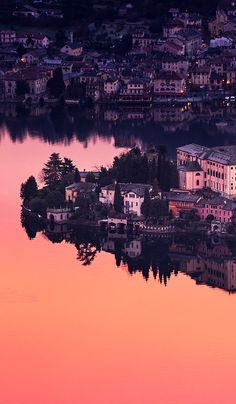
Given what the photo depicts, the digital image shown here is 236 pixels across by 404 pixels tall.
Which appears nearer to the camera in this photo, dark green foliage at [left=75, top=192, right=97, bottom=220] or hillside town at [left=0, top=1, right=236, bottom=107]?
dark green foliage at [left=75, top=192, right=97, bottom=220]

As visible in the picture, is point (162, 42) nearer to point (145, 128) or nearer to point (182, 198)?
point (145, 128)

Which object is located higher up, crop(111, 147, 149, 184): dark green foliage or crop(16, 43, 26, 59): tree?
crop(111, 147, 149, 184): dark green foliage

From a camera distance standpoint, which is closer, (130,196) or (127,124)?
(130,196)

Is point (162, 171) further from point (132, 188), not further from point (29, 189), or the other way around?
point (29, 189)

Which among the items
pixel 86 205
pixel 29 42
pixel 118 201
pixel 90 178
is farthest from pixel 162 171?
pixel 29 42

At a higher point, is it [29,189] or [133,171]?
[133,171]

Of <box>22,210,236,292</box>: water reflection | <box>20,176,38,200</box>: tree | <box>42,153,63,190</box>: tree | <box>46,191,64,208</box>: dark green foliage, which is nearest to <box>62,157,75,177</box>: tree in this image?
<box>42,153,63,190</box>: tree

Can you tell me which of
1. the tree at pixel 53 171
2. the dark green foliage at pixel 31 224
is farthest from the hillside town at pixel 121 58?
the dark green foliage at pixel 31 224

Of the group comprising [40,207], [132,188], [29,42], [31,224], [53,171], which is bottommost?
[29,42]

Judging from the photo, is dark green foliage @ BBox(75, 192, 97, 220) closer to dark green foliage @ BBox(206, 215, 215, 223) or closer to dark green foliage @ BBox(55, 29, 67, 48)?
dark green foliage @ BBox(206, 215, 215, 223)
